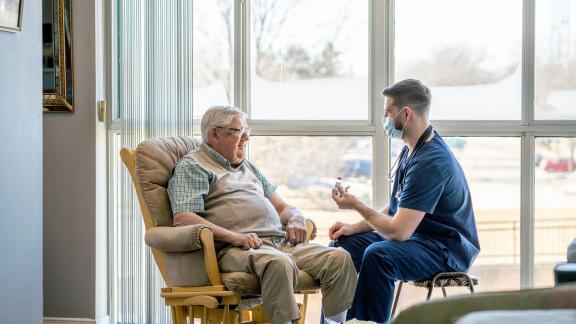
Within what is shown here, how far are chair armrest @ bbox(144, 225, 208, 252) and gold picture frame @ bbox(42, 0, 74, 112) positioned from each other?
130 centimetres

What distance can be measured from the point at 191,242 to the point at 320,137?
1347 mm

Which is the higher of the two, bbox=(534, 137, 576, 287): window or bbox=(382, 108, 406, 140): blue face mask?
bbox=(382, 108, 406, 140): blue face mask

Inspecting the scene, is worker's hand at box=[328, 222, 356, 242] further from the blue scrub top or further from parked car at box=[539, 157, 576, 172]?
parked car at box=[539, 157, 576, 172]

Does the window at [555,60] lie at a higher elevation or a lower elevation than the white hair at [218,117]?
higher

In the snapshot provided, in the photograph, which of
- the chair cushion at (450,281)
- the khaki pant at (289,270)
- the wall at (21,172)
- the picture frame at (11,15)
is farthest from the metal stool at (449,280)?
the picture frame at (11,15)

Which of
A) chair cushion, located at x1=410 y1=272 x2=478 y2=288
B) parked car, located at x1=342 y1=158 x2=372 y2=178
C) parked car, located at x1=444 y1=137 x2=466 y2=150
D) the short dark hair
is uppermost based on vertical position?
the short dark hair

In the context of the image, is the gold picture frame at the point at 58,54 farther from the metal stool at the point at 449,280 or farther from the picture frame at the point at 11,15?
the metal stool at the point at 449,280

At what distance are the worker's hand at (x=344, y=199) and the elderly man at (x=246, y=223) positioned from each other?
7.8 inches

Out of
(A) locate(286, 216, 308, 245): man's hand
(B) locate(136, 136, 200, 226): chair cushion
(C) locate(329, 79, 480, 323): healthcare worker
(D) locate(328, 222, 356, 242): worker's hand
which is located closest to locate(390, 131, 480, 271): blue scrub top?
(C) locate(329, 79, 480, 323): healthcare worker

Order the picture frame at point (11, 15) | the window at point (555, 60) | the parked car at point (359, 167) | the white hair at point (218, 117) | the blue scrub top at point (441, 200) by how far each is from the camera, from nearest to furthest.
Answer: the picture frame at point (11, 15) < the blue scrub top at point (441, 200) < the white hair at point (218, 117) < the window at point (555, 60) < the parked car at point (359, 167)

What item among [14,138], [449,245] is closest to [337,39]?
[449,245]

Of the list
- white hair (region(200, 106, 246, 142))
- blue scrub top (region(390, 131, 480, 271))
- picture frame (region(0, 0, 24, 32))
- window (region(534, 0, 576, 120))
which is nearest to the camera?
picture frame (region(0, 0, 24, 32))

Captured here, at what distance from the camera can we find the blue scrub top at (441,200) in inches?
145

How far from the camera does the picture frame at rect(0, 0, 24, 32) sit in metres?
3.55
